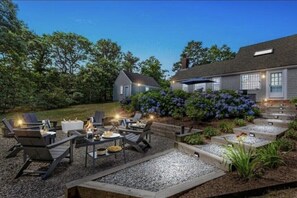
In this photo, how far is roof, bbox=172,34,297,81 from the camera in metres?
13.0

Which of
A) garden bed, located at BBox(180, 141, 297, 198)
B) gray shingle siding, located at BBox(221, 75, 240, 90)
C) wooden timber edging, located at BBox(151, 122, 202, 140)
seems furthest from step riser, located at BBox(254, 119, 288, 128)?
gray shingle siding, located at BBox(221, 75, 240, 90)

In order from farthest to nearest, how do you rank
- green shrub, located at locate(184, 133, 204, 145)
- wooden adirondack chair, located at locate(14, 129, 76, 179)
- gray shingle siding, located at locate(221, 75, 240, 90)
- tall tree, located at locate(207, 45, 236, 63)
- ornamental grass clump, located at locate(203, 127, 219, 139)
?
tall tree, located at locate(207, 45, 236, 63), gray shingle siding, located at locate(221, 75, 240, 90), ornamental grass clump, located at locate(203, 127, 219, 139), green shrub, located at locate(184, 133, 204, 145), wooden adirondack chair, located at locate(14, 129, 76, 179)

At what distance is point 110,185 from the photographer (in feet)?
10.3

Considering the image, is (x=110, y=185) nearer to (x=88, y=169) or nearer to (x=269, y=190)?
(x=88, y=169)

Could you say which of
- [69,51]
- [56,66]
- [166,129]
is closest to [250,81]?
[166,129]

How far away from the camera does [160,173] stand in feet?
12.2

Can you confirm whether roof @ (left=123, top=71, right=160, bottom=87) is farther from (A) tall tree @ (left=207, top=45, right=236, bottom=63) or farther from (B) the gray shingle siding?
(B) the gray shingle siding

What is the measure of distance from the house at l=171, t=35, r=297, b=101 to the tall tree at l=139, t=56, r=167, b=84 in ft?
55.8

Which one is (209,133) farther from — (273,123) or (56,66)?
(56,66)

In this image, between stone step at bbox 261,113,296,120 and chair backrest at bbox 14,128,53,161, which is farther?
stone step at bbox 261,113,296,120

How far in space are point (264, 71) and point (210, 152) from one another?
11598mm

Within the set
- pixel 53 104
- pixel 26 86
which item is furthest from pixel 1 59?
pixel 53 104

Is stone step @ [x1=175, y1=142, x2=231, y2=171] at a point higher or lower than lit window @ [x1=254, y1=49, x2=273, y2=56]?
lower

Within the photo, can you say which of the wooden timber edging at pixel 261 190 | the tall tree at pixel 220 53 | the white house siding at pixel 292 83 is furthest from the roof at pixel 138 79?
the wooden timber edging at pixel 261 190
